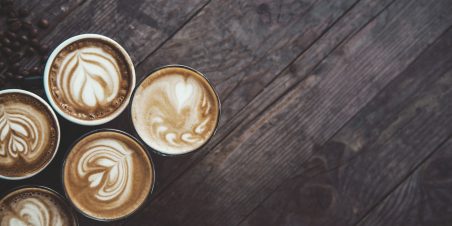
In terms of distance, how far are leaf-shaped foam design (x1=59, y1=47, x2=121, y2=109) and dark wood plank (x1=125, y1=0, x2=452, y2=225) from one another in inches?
15.5

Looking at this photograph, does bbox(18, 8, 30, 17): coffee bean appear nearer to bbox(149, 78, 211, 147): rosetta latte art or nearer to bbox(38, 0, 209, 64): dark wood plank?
bbox(38, 0, 209, 64): dark wood plank

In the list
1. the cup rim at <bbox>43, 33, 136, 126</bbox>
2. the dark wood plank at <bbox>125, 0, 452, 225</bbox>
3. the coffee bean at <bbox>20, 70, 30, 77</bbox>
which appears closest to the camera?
the cup rim at <bbox>43, 33, 136, 126</bbox>

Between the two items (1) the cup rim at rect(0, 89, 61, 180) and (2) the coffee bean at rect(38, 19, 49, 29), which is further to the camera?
(2) the coffee bean at rect(38, 19, 49, 29)

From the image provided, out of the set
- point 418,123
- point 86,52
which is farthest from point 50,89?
point 418,123

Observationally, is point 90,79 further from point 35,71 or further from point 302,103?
point 302,103

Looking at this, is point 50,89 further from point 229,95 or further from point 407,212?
point 407,212

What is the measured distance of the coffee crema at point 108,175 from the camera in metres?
1.46

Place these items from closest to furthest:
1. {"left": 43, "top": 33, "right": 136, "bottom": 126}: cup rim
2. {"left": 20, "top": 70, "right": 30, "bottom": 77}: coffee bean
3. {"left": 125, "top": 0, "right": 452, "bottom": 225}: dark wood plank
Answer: {"left": 43, "top": 33, "right": 136, "bottom": 126}: cup rim, {"left": 20, "top": 70, "right": 30, "bottom": 77}: coffee bean, {"left": 125, "top": 0, "right": 452, "bottom": 225}: dark wood plank

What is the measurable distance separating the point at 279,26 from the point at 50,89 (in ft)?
2.49

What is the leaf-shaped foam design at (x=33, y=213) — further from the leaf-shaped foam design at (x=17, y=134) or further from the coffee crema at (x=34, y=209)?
the leaf-shaped foam design at (x=17, y=134)

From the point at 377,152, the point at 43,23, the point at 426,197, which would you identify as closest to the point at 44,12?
the point at 43,23

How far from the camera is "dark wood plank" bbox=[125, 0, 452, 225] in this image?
1662mm

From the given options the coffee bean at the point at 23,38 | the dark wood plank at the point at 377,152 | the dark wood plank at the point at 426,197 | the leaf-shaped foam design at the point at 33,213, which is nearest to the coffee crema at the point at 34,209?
the leaf-shaped foam design at the point at 33,213

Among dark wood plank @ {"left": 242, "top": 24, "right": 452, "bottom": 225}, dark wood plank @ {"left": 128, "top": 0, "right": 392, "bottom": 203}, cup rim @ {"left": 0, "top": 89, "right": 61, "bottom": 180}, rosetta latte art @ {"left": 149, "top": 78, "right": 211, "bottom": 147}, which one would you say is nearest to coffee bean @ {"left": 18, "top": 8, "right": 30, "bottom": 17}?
cup rim @ {"left": 0, "top": 89, "right": 61, "bottom": 180}
